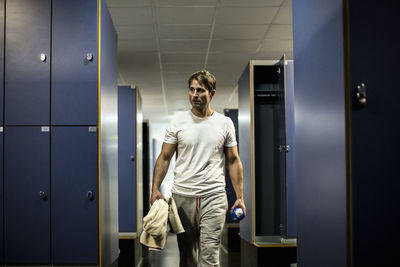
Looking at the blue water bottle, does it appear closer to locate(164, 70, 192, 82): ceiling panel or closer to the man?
the man

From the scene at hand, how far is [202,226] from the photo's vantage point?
7.30ft

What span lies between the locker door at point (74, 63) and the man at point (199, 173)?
0.79m

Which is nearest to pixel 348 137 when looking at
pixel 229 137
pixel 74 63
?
pixel 229 137

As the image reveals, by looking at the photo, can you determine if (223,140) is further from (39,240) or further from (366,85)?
(39,240)

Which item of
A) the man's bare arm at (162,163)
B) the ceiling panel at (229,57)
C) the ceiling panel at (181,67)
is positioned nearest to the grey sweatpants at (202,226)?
the man's bare arm at (162,163)

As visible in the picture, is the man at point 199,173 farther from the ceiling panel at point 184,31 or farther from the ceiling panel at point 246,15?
the ceiling panel at point 184,31

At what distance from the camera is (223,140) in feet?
7.63

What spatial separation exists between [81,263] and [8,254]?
1.64 ft

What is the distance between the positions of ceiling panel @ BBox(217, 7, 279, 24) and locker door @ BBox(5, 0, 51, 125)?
7.56 feet

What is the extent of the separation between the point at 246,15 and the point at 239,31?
1.90 ft

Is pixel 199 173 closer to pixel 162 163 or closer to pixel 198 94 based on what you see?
pixel 162 163

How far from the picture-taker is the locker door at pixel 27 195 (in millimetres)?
2738

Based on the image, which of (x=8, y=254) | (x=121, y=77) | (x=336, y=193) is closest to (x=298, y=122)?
(x=336, y=193)

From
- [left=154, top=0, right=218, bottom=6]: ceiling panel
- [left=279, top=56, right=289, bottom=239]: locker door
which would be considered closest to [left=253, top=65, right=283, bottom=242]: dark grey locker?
[left=279, top=56, right=289, bottom=239]: locker door
